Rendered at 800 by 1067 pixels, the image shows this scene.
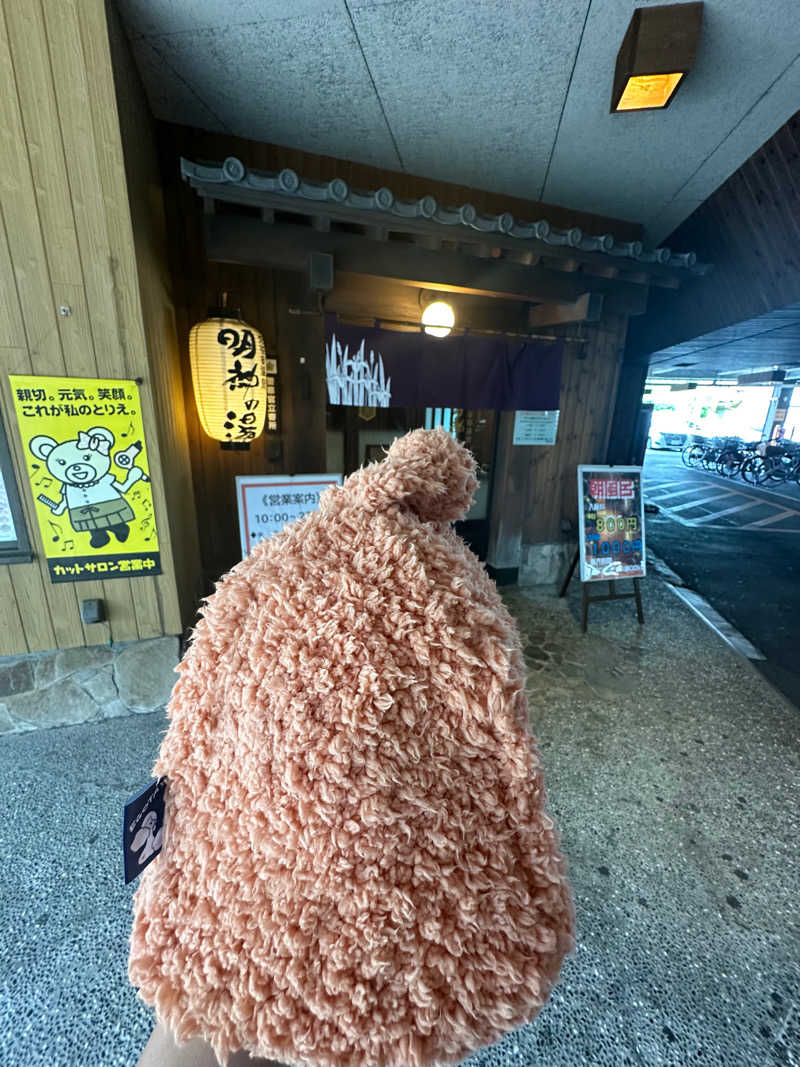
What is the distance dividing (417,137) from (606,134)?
5.23 ft

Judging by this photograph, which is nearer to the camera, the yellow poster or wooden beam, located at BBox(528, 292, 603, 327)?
the yellow poster

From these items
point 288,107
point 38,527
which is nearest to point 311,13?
point 288,107

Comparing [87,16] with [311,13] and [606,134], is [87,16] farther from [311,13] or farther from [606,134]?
[606,134]

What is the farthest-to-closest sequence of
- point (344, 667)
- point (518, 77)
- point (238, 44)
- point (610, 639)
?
point (610, 639), point (518, 77), point (238, 44), point (344, 667)

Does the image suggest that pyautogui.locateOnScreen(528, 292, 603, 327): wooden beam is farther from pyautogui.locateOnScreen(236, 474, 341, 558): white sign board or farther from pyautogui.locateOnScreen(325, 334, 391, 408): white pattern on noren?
pyautogui.locateOnScreen(236, 474, 341, 558): white sign board

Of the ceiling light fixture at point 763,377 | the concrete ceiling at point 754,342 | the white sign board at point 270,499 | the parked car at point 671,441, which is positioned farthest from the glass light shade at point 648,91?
the parked car at point 671,441

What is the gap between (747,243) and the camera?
3.86m

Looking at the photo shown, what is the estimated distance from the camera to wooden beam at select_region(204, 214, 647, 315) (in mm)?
3316

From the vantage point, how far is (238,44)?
2.75 meters

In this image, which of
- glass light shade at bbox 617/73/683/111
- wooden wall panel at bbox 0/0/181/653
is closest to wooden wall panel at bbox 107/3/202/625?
wooden wall panel at bbox 0/0/181/653

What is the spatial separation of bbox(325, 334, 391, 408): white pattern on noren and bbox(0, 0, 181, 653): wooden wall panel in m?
1.65

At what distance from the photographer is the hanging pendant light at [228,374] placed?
3.29 m

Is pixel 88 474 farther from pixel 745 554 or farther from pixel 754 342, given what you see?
pixel 745 554

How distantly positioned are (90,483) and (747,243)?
595cm
